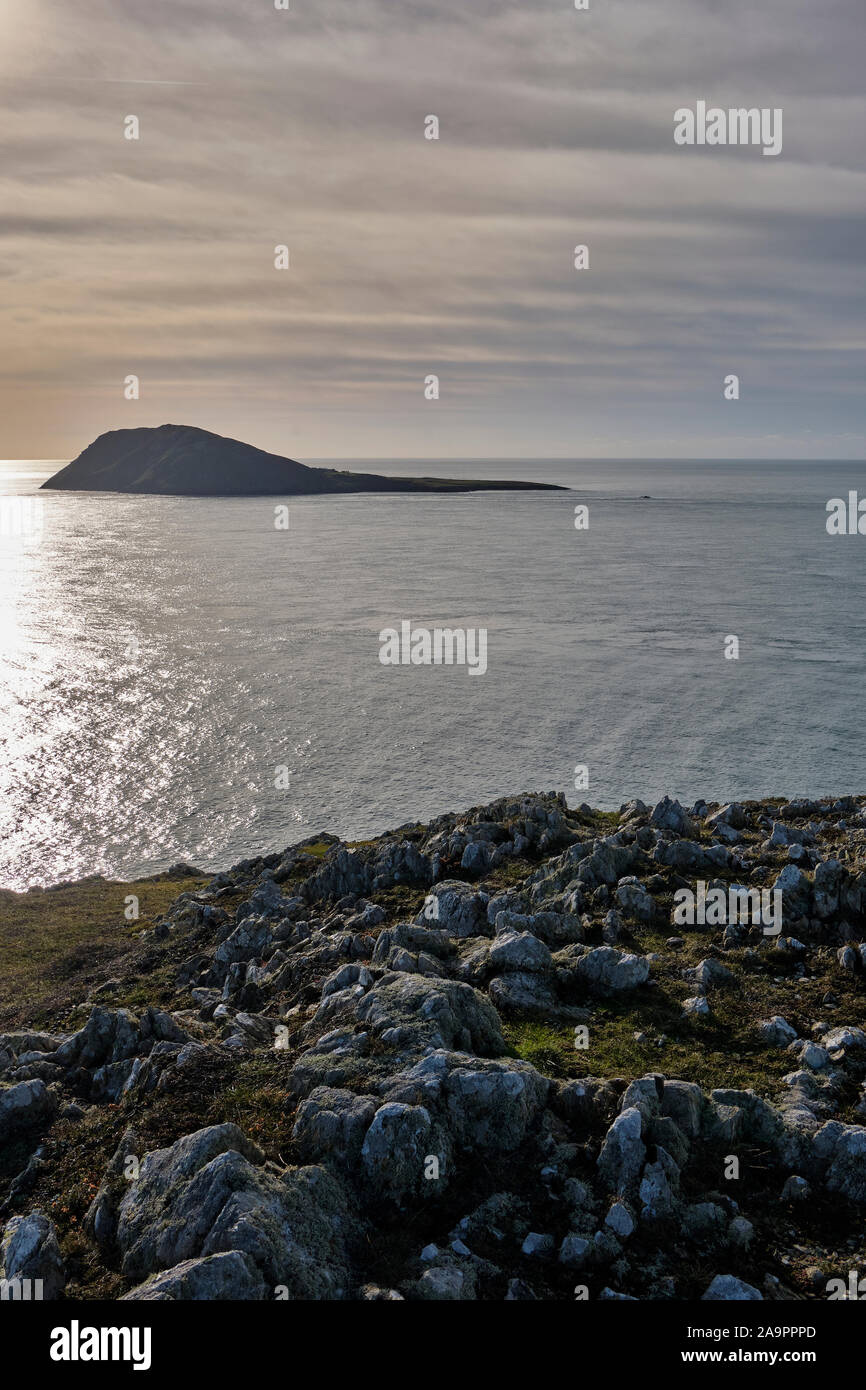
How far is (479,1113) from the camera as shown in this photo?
1565cm

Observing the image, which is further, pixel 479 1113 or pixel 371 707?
pixel 371 707

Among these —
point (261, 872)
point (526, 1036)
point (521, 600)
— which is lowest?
point (261, 872)

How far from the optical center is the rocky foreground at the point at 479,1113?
1324 cm

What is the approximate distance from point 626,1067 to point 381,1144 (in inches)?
226

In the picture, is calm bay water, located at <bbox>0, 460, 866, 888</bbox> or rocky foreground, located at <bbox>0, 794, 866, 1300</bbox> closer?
rocky foreground, located at <bbox>0, 794, 866, 1300</bbox>

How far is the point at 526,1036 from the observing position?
19172mm

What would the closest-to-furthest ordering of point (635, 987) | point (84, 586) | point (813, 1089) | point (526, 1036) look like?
point (813, 1089)
point (526, 1036)
point (635, 987)
point (84, 586)

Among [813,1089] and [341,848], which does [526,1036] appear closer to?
[813,1089]

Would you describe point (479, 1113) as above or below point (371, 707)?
below

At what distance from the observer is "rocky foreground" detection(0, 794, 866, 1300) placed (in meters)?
13.2

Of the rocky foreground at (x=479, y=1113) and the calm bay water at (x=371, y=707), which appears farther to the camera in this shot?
the calm bay water at (x=371, y=707)

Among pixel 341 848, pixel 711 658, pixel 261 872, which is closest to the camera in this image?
pixel 341 848
